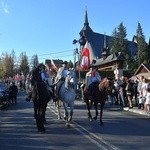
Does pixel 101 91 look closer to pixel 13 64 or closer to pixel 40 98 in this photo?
pixel 40 98

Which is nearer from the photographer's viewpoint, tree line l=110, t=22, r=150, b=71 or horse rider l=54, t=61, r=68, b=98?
horse rider l=54, t=61, r=68, b=98

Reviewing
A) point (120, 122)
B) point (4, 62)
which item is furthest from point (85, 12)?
point (120, 122)

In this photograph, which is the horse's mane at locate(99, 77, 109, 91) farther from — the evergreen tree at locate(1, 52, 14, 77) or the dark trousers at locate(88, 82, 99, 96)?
the evergreen tree at locate(1, 52, 14, 77)

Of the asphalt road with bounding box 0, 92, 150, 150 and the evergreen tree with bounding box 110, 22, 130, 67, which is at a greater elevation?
the evergreen tree with bounding box 110, 22, 130, 67

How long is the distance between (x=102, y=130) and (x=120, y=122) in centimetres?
306

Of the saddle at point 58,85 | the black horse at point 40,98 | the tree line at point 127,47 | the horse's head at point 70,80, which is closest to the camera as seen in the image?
the black horse at point 40,98

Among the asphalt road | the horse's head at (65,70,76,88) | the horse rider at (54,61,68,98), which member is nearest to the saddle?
the horse rider at (54,61,68,98)

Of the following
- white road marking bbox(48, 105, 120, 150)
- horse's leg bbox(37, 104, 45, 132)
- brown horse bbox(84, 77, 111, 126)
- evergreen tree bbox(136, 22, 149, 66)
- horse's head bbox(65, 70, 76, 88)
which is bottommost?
white road marking bbox(48, 105, 120, 150)

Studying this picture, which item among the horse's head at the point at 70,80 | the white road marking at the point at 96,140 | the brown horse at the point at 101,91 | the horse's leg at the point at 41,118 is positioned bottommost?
the white road marking at the point at 96,140

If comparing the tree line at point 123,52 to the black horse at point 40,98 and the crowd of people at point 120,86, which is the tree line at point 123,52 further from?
the black horse at point 40,98

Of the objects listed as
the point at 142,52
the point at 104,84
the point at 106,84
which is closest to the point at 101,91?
the point at 104,84

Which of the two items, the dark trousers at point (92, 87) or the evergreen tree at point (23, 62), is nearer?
the dark trousers at point (92, 87)

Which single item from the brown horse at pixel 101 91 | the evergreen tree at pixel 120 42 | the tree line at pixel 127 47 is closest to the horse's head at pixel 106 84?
the brown horse at pixel 101 91

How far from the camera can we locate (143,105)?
82.0 ft
